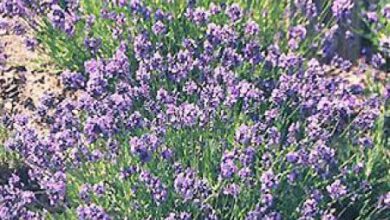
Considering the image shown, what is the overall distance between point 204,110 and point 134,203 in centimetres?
43

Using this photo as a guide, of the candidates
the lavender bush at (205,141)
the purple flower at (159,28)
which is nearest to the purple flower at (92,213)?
the lavender bush at (205,141)

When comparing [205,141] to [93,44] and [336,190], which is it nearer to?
[336,190]

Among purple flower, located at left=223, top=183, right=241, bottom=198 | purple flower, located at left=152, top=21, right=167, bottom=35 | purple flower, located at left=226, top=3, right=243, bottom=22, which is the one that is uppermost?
purple flower, located at left=226, top=3, right=243, bottom=22

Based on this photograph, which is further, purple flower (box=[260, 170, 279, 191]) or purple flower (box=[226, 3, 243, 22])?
purple flower (box=[226, 3, 243, 22])

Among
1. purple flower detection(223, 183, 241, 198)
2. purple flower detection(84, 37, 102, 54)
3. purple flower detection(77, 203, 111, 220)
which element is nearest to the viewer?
purple flower detection(77, 203, 111, 220)

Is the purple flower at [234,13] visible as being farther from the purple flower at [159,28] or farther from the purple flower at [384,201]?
the purple flower at [384,201]

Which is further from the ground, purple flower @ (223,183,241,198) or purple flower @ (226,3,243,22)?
purple flower @ (226,3,243,22)

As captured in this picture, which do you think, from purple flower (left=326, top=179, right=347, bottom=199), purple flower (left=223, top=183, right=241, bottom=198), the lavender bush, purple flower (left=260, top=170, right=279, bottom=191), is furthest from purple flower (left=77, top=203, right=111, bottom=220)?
purple flower (left=326, top=179, right=347, bottom=199)

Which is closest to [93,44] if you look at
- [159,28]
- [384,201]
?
[159,28]

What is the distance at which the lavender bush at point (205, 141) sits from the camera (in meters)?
3.10

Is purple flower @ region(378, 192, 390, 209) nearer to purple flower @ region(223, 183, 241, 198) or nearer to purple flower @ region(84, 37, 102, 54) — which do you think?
purple flower @ region(223, 183, 241, 198)

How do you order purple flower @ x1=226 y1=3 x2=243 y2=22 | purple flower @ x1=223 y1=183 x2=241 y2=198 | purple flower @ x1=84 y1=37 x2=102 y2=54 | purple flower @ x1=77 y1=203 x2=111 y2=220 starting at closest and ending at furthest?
purple flower @ x1=77 y1=203 x2=111 y2=220 → purple flower @ x1=223 y1=183 x2=241 y2=198 → purple flower @ x1=226 y1=3 x2=243 y2=22 → purple flower @ x1=84 y1=37 x2=102 y2=54

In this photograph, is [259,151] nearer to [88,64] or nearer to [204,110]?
[204,110]

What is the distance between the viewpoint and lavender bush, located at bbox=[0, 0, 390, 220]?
3.10 meters
